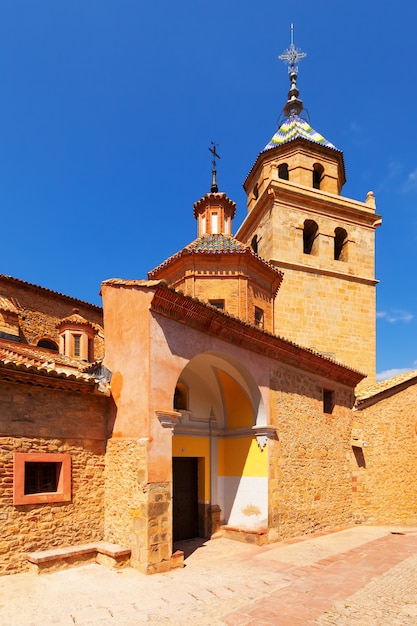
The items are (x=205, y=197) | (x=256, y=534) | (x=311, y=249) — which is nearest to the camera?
(x=256, y=534)

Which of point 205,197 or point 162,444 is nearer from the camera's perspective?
point 162,444

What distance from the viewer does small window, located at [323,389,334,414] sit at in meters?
14.0

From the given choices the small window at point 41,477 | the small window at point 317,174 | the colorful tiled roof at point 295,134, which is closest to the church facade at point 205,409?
the small window at point 41,477

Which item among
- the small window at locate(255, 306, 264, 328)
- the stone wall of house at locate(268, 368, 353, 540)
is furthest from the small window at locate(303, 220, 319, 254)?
the stone wall of house at locate(268, 368, 353, 540)

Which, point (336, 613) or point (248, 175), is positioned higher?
point (248, 175)

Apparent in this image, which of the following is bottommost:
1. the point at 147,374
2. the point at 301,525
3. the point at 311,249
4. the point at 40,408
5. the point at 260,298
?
the point at 301,525

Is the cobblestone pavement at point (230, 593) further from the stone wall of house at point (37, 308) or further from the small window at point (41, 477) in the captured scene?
the stone wall of house at point (37, 308)

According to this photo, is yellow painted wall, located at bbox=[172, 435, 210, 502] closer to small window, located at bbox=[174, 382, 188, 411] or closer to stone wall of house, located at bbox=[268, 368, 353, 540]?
small window, located at bbox=[174, 382, 188, 411]

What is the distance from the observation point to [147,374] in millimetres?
8086

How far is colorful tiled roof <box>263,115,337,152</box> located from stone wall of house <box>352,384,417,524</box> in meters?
13.9

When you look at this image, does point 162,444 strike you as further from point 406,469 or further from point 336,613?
point 406,469

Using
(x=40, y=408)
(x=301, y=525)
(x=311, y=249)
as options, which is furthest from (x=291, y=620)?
(x=311, y=249)

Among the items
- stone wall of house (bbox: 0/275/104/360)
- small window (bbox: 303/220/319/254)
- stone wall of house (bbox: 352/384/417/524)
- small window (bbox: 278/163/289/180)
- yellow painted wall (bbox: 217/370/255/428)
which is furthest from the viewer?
small window (bbox: 278/163/289/180)

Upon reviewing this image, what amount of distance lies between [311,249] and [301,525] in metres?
14.3
